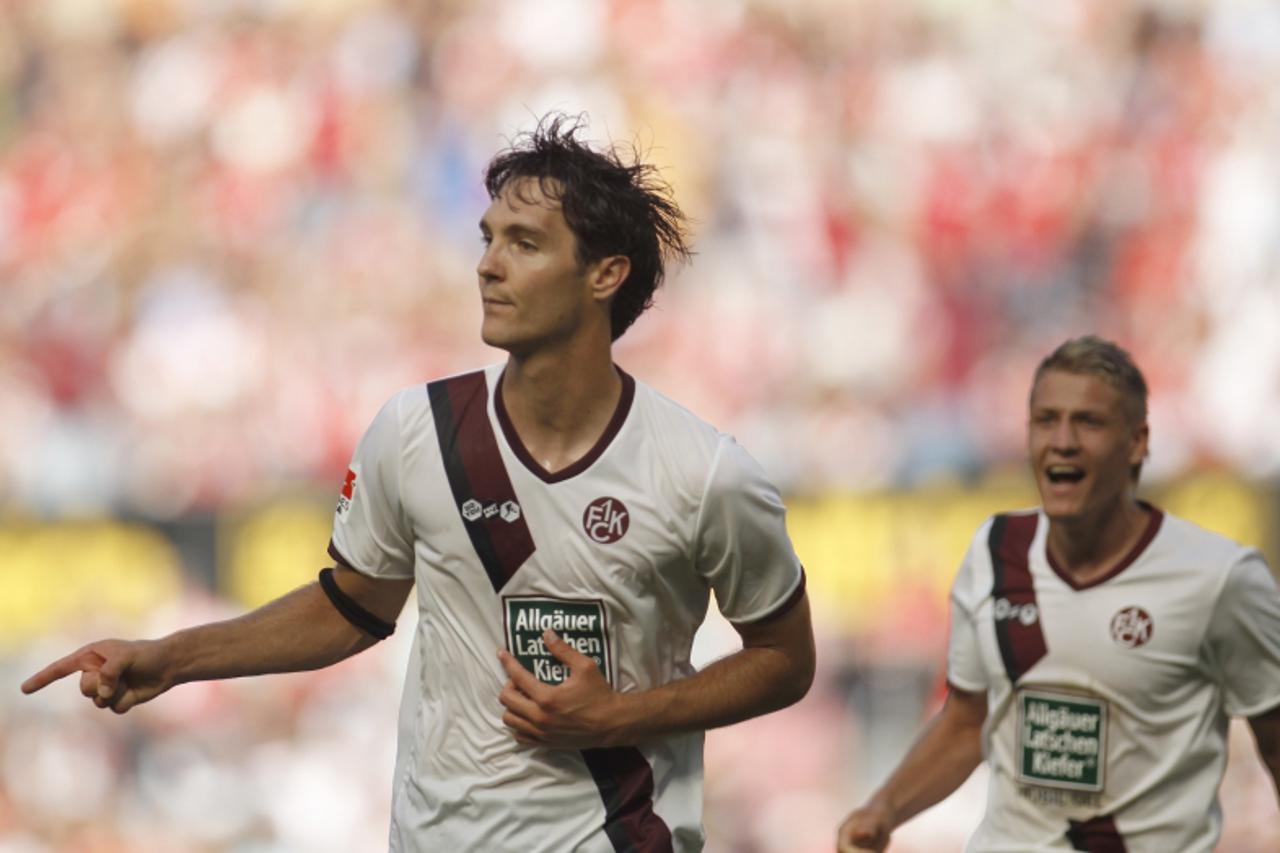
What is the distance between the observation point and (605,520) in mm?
3531

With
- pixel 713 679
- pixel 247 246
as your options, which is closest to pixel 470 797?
pixel 713 679

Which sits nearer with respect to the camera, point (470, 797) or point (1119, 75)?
point (470, 797)

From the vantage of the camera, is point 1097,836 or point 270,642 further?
point 1097,836

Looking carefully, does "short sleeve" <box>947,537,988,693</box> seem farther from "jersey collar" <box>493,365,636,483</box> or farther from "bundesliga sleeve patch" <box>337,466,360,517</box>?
"bundesliga sleeve patch" <box>337,466,360,517</box>

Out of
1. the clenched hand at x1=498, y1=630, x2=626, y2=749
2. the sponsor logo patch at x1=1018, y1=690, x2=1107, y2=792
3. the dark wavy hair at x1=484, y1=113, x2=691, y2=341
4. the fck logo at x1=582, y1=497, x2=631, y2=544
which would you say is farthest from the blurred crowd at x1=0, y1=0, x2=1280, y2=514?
the clenched hand at x1=498, y1=630, x2=626, y2=749

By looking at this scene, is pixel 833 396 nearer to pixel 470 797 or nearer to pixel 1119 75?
pixel 1119 75

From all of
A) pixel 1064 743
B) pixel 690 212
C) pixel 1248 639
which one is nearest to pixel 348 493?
pixel 1064 743

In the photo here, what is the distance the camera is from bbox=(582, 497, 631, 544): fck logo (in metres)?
3.53

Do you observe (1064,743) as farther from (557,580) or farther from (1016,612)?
(557,580)

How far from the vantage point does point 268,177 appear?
1025 centimetres

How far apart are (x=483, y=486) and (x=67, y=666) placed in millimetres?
840

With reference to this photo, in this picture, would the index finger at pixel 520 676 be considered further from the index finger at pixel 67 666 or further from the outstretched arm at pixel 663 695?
the index finger at pixel 67 666

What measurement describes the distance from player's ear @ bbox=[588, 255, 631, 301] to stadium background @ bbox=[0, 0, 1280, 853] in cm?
508

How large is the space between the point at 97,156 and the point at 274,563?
2587 mm
